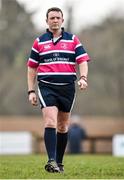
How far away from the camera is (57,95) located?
10.4m

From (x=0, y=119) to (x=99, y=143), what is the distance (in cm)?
550

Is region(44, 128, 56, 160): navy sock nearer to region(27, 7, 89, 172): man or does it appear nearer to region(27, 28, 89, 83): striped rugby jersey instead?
region(27, 7, 89, 172): man

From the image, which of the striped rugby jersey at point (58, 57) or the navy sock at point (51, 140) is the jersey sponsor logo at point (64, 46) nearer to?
the striped rugby jersey at point (58, 57)

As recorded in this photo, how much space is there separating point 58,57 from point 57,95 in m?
0.50

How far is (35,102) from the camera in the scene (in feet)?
34.6

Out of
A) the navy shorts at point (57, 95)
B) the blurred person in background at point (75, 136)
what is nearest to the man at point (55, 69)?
the navy shorts at point (57, 95)

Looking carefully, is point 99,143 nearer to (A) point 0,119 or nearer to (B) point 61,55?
(A) point 0,119

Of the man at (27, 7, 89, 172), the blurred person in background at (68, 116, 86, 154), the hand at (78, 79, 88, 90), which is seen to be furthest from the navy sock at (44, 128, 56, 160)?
the blurred person in background at (68, 116, 86, 154)

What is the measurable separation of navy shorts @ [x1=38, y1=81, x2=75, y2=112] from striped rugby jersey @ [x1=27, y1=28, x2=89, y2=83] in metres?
0.08

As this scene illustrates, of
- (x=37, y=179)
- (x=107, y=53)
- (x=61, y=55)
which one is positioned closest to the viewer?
(x=37, y=179)

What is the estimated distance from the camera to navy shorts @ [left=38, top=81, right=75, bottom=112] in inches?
406

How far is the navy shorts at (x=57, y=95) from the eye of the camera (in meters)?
Result: 10.3

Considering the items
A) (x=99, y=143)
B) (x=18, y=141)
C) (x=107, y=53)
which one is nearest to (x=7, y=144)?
(x=18, y=141)

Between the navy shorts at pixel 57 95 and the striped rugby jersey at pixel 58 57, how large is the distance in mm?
82
